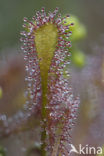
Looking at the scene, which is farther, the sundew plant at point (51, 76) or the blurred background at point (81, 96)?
the blurred background at point (81, 96)

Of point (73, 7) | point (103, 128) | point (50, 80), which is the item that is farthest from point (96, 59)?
point (73, 7)

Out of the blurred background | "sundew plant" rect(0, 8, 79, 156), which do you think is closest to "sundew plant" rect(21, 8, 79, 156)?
"sundew plant" rect(0, 8, 79, 156)

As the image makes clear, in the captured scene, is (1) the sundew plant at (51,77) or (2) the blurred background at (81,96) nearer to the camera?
(1) the sundew plant at (51,77)

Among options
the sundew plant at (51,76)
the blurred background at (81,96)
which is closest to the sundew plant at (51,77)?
the sundew plant at (51,76)

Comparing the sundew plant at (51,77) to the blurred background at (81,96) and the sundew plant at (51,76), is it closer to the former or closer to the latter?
the sundew plant at (51,76)

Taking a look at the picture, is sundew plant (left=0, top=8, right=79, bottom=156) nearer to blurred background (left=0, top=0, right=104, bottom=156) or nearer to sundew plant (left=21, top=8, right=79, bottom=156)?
sundew plant (left=21, top=8, right=79, bottom=156)

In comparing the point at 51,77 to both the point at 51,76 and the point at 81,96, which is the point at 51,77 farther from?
the point at 81,96

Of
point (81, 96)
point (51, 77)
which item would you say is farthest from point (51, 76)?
point (81, 96)

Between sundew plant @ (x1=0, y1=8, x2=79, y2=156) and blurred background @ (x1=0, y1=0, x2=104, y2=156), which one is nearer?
sundew plant @ (x1=0, y1=8, x2=79, y2=156)
